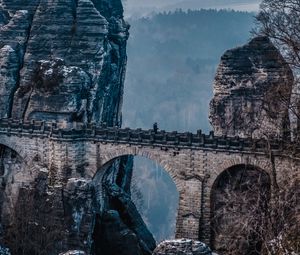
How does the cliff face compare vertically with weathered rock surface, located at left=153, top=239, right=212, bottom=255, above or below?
above

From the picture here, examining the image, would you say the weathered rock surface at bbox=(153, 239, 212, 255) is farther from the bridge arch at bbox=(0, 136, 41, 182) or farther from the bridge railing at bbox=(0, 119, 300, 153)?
the bridge arch at bbox=(0, 136, 41, 182)

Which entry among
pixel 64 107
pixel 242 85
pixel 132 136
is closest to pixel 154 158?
pixel 132 136

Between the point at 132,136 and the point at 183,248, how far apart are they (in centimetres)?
2240

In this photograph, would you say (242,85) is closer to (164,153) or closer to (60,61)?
(164,153)

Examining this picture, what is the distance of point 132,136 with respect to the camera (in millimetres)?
36188

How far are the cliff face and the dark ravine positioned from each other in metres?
0.08

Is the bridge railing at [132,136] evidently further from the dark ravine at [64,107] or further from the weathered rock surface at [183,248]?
the weathered rock surface at [183,248]

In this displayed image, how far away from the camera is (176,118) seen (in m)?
195

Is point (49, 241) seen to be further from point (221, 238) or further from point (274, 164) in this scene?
point (274, 164)

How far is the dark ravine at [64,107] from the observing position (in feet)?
116

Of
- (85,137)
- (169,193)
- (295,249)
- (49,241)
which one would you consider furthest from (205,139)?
(169,193)

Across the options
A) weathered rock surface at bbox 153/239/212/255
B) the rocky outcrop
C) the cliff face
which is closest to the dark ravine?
the cliff face

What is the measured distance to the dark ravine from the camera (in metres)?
35.2

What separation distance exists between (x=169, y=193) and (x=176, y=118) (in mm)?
51317
